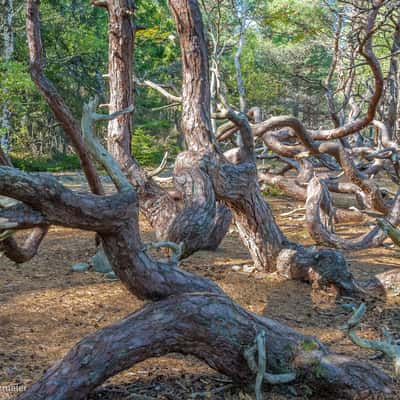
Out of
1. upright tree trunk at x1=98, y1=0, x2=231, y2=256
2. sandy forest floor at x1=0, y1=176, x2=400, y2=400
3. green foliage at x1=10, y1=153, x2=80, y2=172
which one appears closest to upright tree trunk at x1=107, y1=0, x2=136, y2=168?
upright tree trunk at x1=98, y1=0, x2=231, y2=256

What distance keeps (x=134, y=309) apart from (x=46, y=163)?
57.7 ft

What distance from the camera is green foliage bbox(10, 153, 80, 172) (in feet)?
61.1

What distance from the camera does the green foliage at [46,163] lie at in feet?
61.1

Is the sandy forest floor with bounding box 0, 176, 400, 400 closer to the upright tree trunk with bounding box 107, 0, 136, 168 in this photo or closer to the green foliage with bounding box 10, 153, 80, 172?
the upright tree trunk with bounding box 107, 0, 136, 168

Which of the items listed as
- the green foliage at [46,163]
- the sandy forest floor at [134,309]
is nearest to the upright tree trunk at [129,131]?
the sandy forest floor at [134,309]

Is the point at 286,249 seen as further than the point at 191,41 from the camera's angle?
Yes

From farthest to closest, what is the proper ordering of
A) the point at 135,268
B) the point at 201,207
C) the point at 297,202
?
1. the point at 297,202
2. the point at 201,207
3. the point at 135,268

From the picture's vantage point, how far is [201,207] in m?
4.69

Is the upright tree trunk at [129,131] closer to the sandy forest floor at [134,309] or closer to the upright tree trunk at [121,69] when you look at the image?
the upright tree trunk at [121,69]

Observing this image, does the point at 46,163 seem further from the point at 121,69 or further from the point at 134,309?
the point at 134,309

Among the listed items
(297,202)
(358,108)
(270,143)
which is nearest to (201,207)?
(270,143)

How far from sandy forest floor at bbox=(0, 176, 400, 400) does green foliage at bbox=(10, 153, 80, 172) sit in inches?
499

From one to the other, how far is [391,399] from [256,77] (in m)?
21.5

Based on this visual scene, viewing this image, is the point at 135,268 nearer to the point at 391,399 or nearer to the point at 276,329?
the point at 276,329
